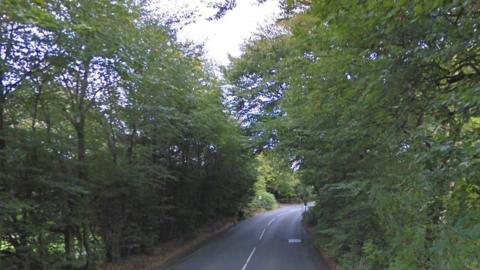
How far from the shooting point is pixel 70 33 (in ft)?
32.1

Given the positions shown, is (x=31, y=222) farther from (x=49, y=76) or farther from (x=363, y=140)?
(x=363, y=140)

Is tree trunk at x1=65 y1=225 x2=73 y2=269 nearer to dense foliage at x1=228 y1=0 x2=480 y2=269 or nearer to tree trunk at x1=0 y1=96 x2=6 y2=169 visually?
tree trunk at x1=0 y1=96 x2=6 y2=169

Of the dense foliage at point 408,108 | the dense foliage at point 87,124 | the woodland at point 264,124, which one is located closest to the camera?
the dense foliage at point 408,108

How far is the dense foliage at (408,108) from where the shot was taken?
4492 mm

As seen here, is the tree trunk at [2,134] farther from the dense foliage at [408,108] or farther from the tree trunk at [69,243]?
the dense foliage at [408,108]

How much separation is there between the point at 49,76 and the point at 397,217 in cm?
884

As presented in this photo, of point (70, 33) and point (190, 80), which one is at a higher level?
point (190, 80)

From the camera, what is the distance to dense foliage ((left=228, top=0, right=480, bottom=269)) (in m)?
4.49

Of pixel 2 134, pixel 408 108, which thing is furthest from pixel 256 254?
pixel 408 108

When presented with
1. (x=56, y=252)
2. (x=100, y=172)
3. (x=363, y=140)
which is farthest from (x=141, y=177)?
Result: (x=363, y=140)

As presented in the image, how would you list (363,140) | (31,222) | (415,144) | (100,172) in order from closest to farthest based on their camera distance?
(415,144) → (363,140) → (31,222) → (100,172)

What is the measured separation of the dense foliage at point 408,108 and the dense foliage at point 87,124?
467 centimetres

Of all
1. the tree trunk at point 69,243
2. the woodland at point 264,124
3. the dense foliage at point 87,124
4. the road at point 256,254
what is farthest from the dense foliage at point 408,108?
the tree trunk at point 69,243

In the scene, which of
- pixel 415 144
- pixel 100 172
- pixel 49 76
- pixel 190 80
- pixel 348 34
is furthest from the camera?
pixel 190 80
